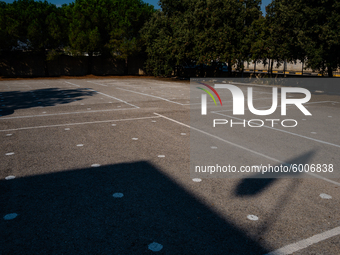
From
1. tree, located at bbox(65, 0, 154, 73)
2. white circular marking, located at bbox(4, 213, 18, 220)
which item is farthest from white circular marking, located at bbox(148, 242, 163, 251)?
tree, located at bbox(65, 0, 154, 73)

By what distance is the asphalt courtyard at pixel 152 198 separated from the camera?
131 inches

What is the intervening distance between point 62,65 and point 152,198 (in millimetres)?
37463

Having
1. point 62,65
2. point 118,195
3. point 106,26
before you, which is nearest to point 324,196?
point 118,195

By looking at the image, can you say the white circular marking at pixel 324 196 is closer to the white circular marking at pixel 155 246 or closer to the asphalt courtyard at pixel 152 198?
the asphalt courtyard at pixel 152 198

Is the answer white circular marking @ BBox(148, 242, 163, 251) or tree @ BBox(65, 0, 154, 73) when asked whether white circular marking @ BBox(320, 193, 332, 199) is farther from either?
tree @ BBox(65, 0, 154, 73)

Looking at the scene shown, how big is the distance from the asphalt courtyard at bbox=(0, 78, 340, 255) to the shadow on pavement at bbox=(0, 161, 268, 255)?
0.04 ft

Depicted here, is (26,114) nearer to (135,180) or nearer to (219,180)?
(135,180)

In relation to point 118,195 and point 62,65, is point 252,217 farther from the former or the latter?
point 62,65

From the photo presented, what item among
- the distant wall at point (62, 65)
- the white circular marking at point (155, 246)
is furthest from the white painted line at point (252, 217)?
the distant wall at point (62, 65)

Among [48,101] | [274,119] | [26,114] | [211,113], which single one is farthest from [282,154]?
[48,101]

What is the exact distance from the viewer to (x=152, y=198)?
4.39 metres

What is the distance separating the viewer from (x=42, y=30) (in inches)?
1281

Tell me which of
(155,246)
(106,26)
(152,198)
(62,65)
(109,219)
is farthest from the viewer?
(62,65)

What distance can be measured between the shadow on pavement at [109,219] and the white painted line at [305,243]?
7.5 inches
